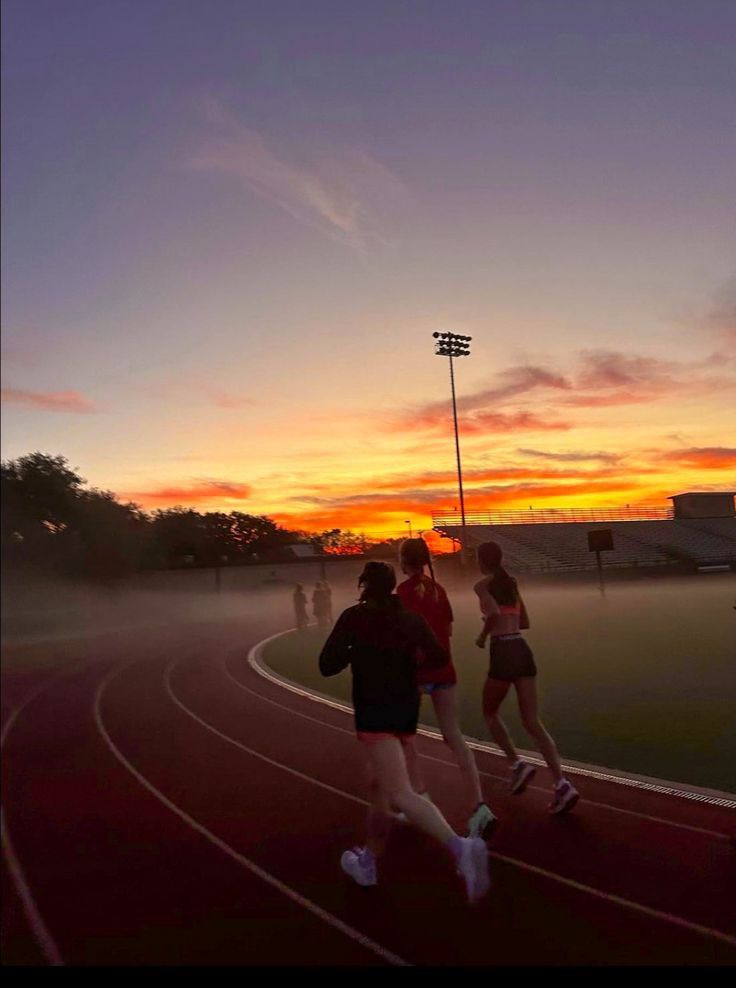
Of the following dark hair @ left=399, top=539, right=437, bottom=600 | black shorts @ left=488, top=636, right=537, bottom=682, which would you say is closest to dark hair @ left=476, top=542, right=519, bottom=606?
black shorts @ left=488, top=636, right=537, bottom=682

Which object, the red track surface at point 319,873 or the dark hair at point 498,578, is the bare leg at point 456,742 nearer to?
the red track surface at point 319,873

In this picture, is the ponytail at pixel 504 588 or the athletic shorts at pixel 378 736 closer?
the athletic shorts at pixel 378 736

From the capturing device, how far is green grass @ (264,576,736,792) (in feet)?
10.8

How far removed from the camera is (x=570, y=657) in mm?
4742

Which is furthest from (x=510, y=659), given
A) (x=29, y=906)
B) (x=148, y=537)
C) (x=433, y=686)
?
(x=29, y=906)

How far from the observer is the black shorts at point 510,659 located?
12.0 ft

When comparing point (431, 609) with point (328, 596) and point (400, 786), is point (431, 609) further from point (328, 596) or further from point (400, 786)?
point (328, 596)

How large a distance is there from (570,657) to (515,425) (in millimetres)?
2153

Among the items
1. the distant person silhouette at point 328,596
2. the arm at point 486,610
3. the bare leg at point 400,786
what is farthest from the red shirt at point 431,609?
the distant person silhouette at point 328,596

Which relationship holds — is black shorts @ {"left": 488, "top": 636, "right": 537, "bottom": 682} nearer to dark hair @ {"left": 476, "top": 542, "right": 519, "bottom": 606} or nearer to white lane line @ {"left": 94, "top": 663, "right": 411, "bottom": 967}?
dark hair @ {"left": 476, "top": 542, "right": 519, "bottom": 606}

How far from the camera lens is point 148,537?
5488 mm

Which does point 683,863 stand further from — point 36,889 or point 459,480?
point 36,889

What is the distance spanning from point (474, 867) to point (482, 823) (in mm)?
359

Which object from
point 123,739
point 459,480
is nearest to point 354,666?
point 459,480
